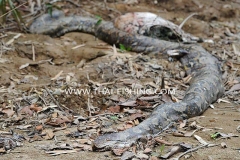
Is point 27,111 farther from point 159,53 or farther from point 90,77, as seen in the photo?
point 159,53

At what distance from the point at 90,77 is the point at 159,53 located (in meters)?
1.33

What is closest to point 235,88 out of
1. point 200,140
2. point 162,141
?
point 200,140

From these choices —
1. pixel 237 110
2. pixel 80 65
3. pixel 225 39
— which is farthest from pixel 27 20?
pixel 237 110

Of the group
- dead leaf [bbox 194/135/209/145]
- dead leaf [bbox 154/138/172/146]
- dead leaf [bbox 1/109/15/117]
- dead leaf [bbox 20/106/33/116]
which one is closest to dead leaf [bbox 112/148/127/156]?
dead leaf [bbox 154/138/172/146]

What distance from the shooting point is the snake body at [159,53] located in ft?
12.6

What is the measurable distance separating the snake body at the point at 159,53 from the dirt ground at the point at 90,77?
122 mm

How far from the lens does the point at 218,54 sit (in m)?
6.40

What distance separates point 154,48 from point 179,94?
1315 mm

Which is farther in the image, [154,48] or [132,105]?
[154,48]

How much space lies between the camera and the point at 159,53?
6.12 metres

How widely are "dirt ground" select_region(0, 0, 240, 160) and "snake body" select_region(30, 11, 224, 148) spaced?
4.8 inches

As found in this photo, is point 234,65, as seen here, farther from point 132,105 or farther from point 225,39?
point 132,105

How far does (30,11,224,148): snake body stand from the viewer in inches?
151

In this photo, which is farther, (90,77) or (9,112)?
(90,77)
